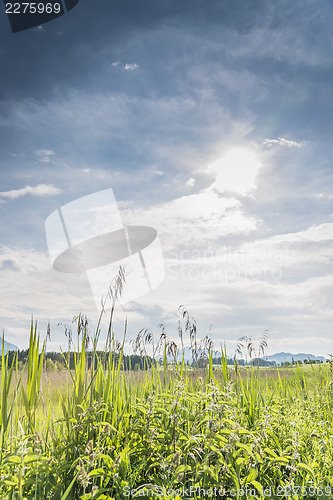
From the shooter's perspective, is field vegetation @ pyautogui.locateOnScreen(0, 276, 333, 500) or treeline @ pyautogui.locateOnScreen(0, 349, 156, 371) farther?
treeline @ pyautogui.locateOnScreen(0, 349, 156, 371)

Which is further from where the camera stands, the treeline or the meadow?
the treeline

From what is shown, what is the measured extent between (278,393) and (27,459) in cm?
539

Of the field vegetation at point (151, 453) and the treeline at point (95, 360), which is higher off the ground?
the treeline at point (95, 360)

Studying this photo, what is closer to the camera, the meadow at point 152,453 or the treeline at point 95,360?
the meadow at point 152,453

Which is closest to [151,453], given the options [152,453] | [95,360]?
[152,453]

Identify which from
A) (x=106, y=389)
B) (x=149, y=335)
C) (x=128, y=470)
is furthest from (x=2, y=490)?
(x=149, y=335)

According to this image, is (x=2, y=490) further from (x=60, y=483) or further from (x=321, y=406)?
(x=321, y=406)

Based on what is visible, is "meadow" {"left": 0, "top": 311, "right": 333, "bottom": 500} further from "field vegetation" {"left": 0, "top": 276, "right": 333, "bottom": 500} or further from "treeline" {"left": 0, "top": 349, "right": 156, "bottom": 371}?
"treeline" {"left": 0, "top": 349, "right": 156, "bottom": 371}

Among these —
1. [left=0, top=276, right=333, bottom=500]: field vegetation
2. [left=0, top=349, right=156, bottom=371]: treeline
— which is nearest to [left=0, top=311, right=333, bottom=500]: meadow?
[left=0, top=276, right=333, bottom=500]: field vegetation

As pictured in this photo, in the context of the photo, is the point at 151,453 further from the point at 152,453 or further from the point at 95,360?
the point at 95,360

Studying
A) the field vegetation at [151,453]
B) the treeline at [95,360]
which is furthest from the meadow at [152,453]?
the treeline at [95,360]

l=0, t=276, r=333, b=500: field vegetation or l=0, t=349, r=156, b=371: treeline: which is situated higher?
l=0, t=349, r=156, b=371: treeline

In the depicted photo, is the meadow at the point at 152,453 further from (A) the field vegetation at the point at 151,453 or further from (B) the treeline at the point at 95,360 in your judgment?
(B) the treeline at the point at 95,360

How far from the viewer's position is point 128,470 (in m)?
2.62
